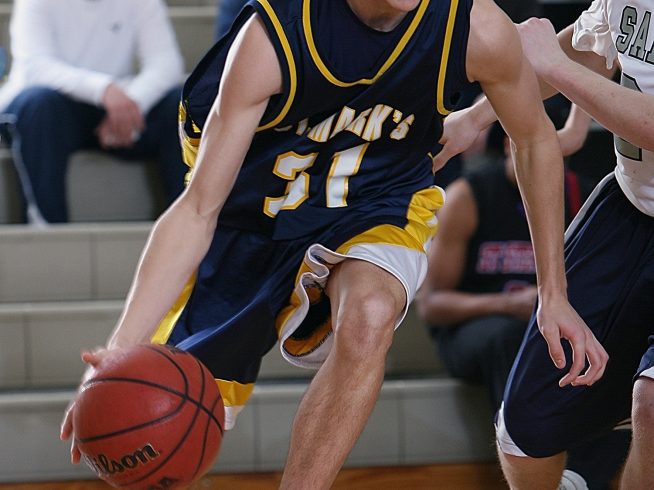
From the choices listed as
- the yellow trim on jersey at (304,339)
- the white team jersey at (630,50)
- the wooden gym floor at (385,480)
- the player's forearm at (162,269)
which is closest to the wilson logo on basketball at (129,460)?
the player's forearm at (162,269)

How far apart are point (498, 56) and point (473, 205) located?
1558 mm

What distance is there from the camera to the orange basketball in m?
2.24

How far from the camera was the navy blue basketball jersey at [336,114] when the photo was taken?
2.52 m

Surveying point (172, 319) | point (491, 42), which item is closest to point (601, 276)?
point (491, 42)

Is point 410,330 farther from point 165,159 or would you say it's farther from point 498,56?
point 498,56

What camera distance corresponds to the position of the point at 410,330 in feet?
14.2

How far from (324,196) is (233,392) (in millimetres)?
547

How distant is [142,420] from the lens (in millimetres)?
2246

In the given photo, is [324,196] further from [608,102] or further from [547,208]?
[608,102]

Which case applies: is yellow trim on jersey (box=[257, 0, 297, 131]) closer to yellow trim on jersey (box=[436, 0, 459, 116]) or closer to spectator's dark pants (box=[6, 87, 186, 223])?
yellow trim on jersey (box=[436, 0, 459, 116])

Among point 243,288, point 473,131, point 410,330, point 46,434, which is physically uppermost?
point 473,131

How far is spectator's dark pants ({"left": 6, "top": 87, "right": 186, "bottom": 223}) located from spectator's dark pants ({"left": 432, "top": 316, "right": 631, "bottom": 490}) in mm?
1224

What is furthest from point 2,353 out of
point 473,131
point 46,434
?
point 473,131

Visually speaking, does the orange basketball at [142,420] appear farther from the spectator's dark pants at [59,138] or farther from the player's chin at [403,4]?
the spectator's dark pants at [59,138]
